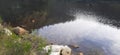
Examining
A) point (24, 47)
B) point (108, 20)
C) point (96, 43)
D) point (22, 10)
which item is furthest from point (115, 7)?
point (24, 47)

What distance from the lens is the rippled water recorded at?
21.4m

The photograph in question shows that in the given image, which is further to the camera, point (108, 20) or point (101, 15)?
point (101, 15)

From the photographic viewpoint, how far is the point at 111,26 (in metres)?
30.9

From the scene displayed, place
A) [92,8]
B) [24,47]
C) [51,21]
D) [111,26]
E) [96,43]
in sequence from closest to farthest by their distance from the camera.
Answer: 1. [24,47]
2. [96,43]
3. [111,26]
4. [51,21]
5. [92,8]

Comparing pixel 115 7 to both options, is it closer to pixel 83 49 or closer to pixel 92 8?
pixel 92 8

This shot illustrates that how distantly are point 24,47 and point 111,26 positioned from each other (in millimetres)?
23714

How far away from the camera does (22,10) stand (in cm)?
3778

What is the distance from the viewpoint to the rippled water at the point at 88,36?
70.1ft

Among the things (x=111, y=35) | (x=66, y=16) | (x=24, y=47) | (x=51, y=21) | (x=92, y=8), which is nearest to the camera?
(x=24, y=47)

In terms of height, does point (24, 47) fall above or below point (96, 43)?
above

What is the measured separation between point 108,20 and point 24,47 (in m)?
27.4

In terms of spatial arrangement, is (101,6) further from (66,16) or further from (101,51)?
(101,51)

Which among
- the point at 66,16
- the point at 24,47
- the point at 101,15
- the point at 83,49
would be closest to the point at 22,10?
the point at 66,16

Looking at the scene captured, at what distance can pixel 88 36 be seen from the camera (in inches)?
997
